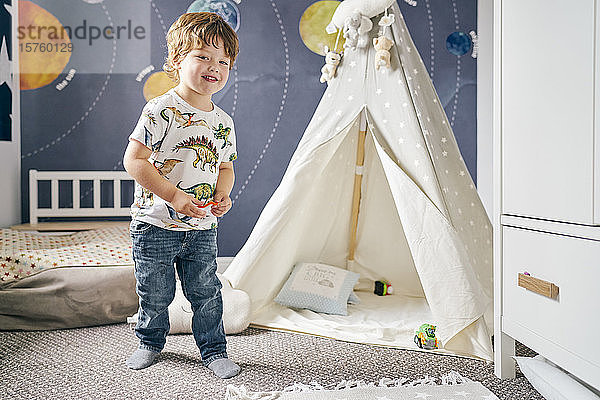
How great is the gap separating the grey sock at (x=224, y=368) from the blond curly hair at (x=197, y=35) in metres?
0.96

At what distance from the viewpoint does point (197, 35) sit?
1.70m

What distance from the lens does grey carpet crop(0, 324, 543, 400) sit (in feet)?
5.49

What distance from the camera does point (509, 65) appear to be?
5.55 ft

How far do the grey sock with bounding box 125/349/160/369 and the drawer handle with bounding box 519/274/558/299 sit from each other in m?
1.20

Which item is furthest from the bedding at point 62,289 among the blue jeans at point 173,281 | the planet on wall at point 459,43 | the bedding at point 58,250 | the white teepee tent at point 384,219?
the planet on wall at point 459,43

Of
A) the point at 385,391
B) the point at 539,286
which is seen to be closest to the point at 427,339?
the point at 385,391

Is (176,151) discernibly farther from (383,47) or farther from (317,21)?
→ (317,21)

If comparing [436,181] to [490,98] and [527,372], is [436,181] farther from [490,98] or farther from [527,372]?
[490,98]

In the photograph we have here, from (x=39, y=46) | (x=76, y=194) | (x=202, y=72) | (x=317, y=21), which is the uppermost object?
(x=317, y=21)

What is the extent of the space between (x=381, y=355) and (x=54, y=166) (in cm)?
246

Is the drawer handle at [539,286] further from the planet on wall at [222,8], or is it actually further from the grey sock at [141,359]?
the planet on wall at [222,8]

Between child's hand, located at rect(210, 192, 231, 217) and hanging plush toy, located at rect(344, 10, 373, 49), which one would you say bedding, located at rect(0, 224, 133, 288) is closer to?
child's hand, located at rect(210, 192, 231, 217)

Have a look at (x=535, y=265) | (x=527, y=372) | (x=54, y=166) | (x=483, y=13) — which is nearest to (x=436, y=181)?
(x=535, y=265)

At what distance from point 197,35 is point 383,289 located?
5.44 feet
